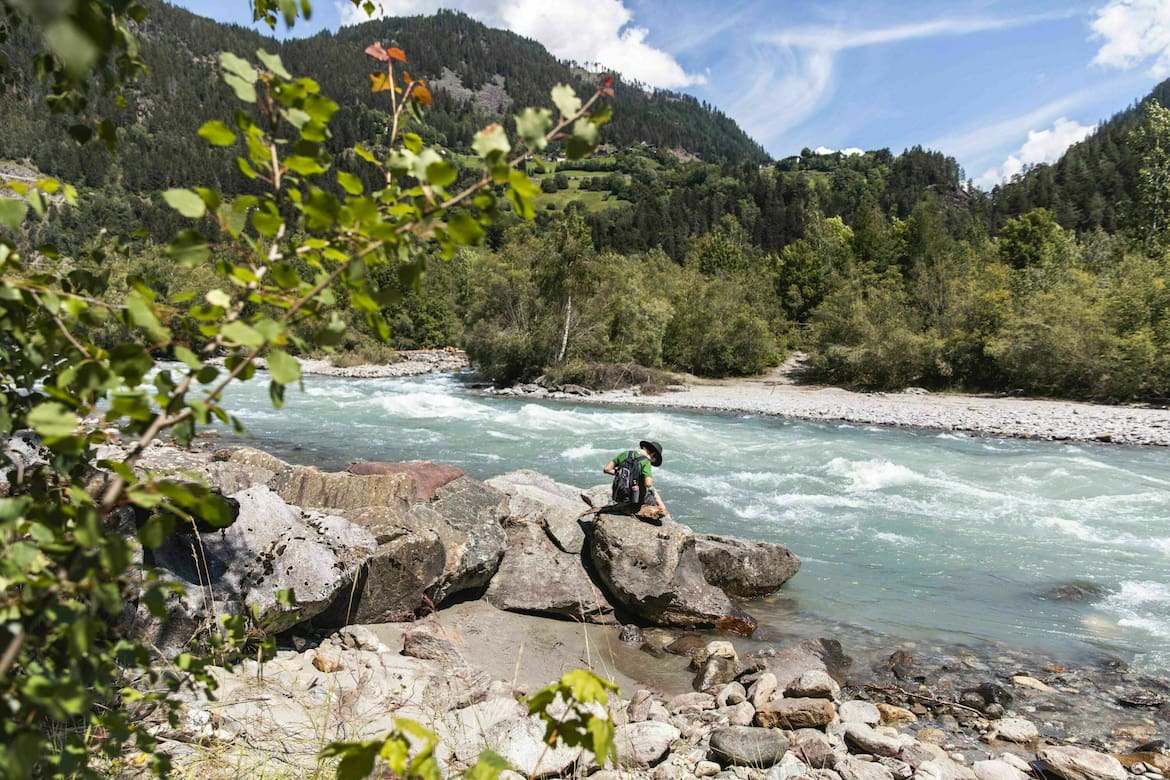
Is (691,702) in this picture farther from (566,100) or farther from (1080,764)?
(566,100)

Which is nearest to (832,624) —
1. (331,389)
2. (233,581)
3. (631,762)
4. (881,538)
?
(881,538)

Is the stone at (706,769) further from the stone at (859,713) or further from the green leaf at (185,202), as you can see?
the green leaf at (185,202)

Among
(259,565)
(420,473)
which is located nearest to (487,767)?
(259,565)

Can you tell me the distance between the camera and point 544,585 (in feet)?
27.2

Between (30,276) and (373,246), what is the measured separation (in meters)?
0.98

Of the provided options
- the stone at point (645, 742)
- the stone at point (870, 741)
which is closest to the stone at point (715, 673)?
the stone at point (645, 742)

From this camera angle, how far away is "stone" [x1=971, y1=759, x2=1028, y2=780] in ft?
16.1

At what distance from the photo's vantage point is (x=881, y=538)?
38.3ft

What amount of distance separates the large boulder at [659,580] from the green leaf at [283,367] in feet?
24.5

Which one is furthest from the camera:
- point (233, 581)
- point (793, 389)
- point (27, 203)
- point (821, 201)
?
point (821, 201)

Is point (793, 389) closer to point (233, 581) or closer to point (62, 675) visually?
point (233, 581)

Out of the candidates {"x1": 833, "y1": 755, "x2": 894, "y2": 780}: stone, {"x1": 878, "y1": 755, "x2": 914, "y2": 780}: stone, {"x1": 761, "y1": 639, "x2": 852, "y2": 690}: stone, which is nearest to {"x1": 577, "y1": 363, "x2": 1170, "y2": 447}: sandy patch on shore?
{"x1": 761, "y1": 639, "x2": 852, "y2": 690}: stone

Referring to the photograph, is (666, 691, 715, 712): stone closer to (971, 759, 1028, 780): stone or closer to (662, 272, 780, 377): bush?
(971, 759, 1028, 780): stone

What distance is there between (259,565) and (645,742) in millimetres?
3407
